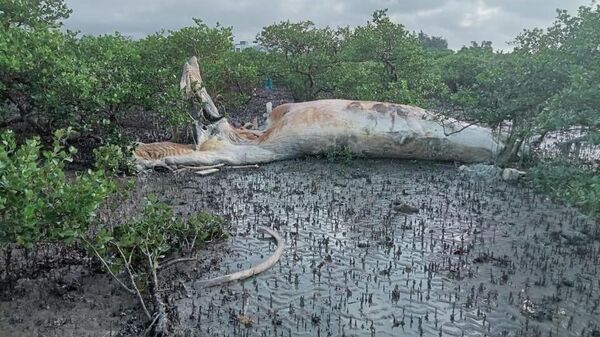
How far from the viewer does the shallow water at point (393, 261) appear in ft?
22.1

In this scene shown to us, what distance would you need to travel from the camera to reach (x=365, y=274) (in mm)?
8078

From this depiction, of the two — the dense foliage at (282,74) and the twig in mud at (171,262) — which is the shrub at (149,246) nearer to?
the twig in mud at (171,262)

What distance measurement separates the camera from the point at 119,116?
47.7 feet

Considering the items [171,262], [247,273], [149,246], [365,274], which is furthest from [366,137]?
[149,246]

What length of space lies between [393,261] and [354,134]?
755cm

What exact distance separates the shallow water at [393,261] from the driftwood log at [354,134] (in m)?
2.17

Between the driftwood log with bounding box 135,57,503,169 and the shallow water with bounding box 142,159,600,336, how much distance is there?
85.3 inches

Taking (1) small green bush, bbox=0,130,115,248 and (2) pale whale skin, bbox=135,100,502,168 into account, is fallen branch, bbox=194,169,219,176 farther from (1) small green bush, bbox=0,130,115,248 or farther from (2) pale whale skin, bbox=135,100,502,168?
(1) small green bush, bbox=0,130,115,248

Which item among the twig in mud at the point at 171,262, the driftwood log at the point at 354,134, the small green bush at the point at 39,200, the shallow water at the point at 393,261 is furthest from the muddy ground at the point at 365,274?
the driftwood log at the point at 354,134

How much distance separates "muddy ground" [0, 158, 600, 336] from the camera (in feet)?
21.7

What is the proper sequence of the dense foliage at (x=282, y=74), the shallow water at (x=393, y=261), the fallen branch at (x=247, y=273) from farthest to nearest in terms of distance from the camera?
1. the dense foliage at (x=282, y=74)
2. the fallen branch at (x=247, y=273)
3. the shallow water at (x=393, y=261)

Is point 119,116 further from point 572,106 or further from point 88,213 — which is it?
point 572,106

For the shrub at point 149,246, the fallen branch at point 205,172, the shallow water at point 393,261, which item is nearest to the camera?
the shrub at point 149,246

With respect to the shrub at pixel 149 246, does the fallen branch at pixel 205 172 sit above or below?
above
